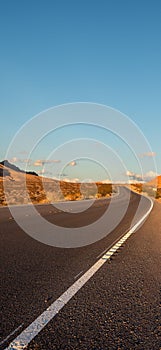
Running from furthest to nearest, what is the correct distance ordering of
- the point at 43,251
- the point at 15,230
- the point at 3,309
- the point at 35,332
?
the point at 15,230, the point at 43,251, the point at 3,309, the point at 35,332

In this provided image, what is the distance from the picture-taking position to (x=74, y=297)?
3.93 metres

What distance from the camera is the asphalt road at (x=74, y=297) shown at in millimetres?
2863

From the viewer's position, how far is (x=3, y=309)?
3463 mm

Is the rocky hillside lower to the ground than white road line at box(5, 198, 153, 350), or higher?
higher

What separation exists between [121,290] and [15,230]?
5.86m

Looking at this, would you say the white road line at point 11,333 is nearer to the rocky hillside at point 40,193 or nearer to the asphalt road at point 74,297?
the asphalt road at point 74,297

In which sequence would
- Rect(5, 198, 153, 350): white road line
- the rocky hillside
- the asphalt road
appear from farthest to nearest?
the rocky hillside < the asphalt road < Rect(5, 198, 153, 350): white road line

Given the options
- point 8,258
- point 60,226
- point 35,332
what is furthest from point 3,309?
point 60,226

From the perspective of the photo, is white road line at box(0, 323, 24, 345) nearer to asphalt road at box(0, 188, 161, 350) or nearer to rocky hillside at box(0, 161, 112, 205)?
asphalt road at box(0, 188, 161, 350)

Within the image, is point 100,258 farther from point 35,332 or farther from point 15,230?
point 15,230

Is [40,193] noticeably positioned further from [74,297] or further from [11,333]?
[11,333]

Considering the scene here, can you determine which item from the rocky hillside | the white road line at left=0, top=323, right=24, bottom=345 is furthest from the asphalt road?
the rocky hillside

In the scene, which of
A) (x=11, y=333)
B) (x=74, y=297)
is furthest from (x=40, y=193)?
(x=11, y=333)

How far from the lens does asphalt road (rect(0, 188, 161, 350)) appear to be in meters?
2.86
